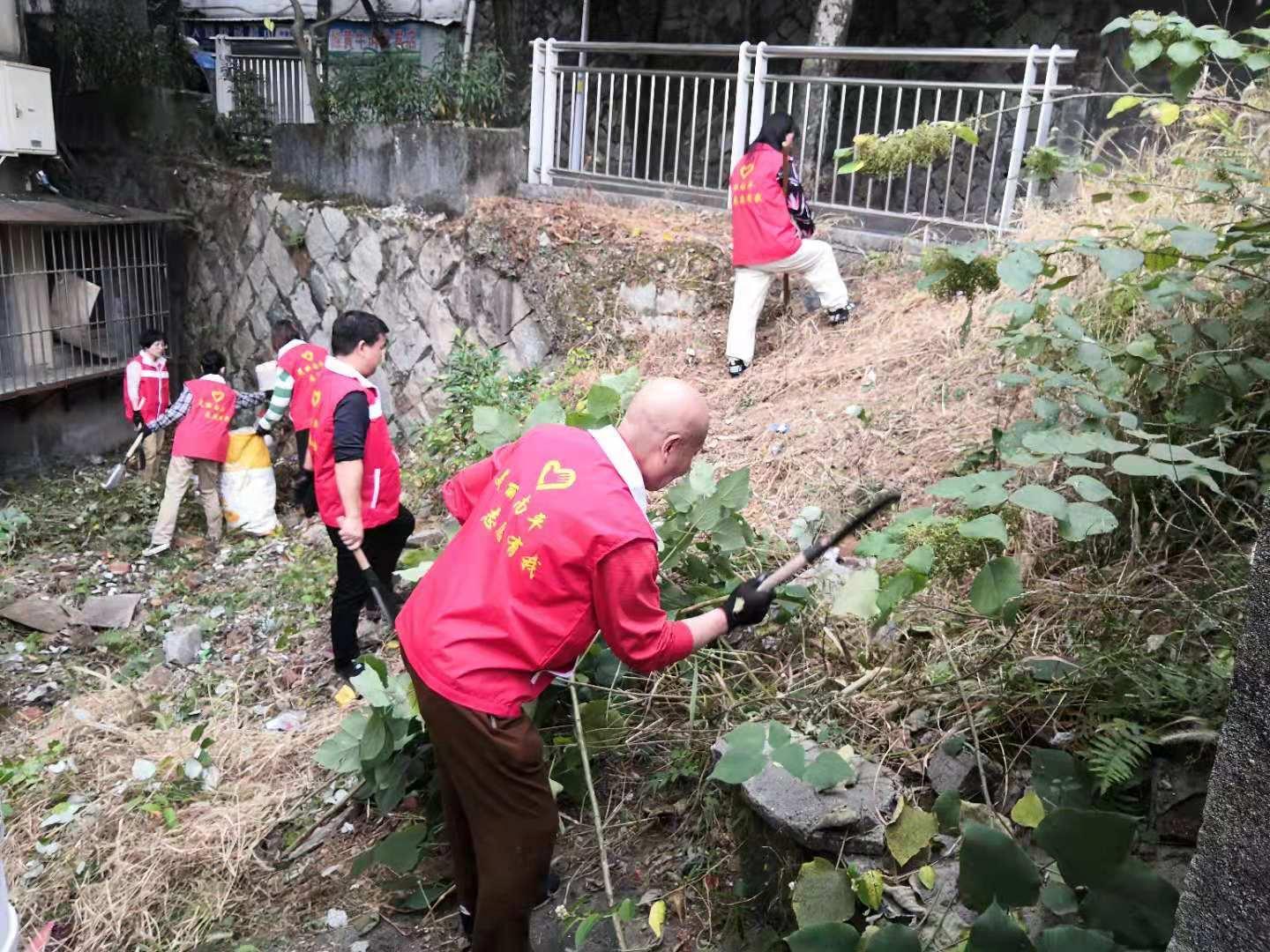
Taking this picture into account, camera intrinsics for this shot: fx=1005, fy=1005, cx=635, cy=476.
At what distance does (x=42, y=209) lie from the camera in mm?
9227

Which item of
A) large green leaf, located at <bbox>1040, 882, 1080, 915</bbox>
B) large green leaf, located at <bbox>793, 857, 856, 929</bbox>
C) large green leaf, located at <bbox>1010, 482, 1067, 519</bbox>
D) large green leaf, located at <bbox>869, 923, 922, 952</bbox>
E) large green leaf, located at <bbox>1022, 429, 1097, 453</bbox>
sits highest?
large green leaf, located at <bbox>1022, 429, 1097, 453</bbox>

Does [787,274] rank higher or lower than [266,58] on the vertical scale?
lower

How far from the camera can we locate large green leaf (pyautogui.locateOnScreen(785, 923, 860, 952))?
229 centimetres

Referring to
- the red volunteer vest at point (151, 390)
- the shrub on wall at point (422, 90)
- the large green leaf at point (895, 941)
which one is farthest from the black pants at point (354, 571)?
the shrub on wall at point (422, 90)

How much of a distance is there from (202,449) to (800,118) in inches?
284

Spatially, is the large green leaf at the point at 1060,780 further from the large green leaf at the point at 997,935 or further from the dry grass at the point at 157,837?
Result: the dry grass at the point at 157,837

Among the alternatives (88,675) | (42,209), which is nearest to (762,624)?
(88,675)

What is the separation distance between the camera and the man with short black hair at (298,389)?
616 centimetres

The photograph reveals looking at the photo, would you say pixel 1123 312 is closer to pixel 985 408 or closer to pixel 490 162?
pixel 985 408

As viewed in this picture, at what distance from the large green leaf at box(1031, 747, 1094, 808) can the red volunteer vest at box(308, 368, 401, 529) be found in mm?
3487

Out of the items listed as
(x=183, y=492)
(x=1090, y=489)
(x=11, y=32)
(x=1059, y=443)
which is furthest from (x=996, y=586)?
(x=11, y=32)

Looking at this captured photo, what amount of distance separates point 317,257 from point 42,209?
2431mm

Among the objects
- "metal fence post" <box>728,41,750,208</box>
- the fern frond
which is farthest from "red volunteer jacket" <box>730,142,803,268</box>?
the fern frond

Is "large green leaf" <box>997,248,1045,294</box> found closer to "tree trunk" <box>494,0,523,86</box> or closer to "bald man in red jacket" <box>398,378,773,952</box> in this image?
"bald man in red jacket" <box>398,378,773,952</box>
